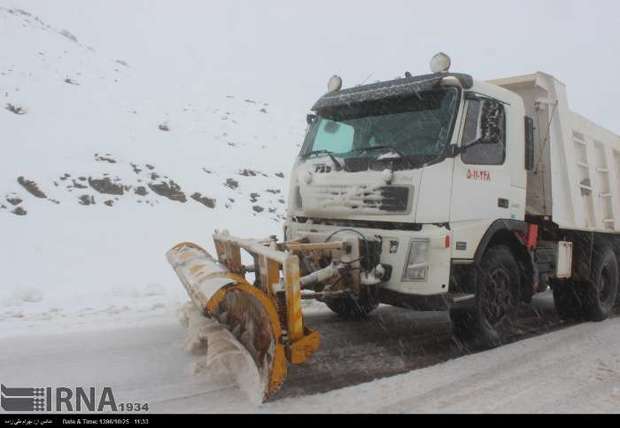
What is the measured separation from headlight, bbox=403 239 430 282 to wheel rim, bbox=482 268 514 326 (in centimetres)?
82

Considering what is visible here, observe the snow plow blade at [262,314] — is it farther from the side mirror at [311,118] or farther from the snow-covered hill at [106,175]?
the snow-covered hill at [106,175]

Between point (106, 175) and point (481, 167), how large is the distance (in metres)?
11.6

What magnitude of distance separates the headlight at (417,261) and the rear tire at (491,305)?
0.57 m

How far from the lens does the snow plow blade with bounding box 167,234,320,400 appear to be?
142 inches

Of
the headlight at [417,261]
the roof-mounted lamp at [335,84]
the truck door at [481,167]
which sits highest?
the roof-mounted lamp at [335,84]

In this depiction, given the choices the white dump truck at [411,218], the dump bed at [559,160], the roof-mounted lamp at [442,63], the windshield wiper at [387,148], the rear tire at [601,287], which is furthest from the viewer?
the rear tire at [601,287]

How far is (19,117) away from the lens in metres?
16.3

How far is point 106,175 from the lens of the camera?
14445 mm

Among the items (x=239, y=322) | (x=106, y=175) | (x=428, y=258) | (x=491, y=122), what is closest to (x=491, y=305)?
(x=428, y=258)

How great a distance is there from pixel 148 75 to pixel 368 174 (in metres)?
25.5

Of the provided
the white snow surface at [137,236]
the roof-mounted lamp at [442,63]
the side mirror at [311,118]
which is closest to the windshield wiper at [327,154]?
the side mirror at [311,118]

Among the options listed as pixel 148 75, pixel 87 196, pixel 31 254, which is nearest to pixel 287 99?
pixel 148 75

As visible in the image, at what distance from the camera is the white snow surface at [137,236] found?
3.91 meters

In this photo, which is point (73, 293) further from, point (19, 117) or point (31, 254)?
point (19, 117)
